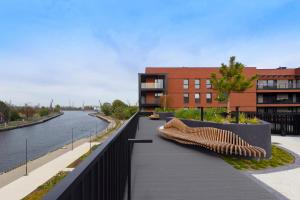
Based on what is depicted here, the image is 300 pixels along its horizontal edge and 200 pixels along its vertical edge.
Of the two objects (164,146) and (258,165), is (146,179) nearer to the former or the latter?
(258,165)

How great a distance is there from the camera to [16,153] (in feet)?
141

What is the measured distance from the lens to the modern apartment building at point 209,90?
45094 mm

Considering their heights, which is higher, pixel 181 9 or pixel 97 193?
pixel 181 9

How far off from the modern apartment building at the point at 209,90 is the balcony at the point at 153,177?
35294mm

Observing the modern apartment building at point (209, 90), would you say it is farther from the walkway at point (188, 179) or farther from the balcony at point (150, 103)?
the walkway at point (188, 179)

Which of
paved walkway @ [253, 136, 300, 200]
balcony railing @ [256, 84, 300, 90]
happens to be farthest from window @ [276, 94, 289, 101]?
paved walkway @ [253, 136, 300, 200]

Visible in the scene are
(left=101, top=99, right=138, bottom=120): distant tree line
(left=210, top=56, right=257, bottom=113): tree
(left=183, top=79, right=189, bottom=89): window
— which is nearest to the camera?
(left=210, top=56, right=257, bottom=113): tree

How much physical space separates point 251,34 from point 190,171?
42.5 ft

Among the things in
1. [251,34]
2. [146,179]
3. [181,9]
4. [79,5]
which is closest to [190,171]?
[146,179]

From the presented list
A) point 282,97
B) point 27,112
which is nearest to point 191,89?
point 282,97

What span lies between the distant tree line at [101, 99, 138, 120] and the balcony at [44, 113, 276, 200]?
1596 inches

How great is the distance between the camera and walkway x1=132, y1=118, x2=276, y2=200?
5.27 m

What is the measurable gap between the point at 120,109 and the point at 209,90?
41.2m

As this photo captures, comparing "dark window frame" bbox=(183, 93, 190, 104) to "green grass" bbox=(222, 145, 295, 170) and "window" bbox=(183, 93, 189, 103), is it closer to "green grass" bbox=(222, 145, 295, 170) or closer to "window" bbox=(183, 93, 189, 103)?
"window" bbox=(183, 93, 189, 103)
